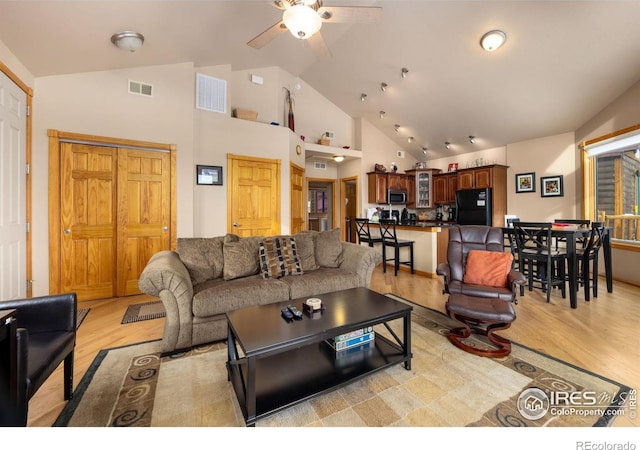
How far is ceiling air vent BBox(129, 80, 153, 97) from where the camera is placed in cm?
359

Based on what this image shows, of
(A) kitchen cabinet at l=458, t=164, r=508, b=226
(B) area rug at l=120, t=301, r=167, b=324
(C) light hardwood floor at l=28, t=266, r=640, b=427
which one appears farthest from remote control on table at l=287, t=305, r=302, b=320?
(A) kitchen cabinet at l=458, t=164, r=508, b=226

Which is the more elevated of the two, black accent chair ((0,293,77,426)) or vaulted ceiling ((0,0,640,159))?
vaulted ceiling ((0,0,640,159))

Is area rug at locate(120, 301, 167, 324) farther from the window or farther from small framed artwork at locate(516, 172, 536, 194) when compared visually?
small framed artwork at locate(516, 172, 536, 194)

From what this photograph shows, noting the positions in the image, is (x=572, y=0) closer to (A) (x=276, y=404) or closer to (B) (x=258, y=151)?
(B) (x=258, y=151)

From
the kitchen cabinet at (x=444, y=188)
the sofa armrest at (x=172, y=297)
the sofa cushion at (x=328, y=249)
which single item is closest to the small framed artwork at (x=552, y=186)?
the kitchen cabinet at (x=444, y=188)

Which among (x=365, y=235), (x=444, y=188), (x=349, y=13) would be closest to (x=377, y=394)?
(x=349, y=13)

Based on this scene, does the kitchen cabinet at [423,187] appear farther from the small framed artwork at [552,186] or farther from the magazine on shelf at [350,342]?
the magazine on shelf at [350,342]

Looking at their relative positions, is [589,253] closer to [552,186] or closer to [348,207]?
[552,186]

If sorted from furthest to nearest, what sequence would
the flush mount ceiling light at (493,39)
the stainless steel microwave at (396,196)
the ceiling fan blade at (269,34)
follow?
1. the stainless steel microwave at (396,196)
2. the flush mount ceiling light at (493,39)
3. the ceiling fan blade at (269,34)

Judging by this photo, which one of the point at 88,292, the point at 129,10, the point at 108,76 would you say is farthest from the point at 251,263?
the point at 108,76

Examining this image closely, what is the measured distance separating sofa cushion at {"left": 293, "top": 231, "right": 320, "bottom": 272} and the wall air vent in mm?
2591

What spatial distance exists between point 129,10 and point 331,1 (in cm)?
235

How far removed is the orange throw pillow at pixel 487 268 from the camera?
2588 millimetres

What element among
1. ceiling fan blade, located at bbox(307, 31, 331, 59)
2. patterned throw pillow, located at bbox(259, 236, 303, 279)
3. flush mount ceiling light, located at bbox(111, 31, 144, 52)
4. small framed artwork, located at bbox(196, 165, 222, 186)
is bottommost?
patterned throw pillow, located at bbox(259, 236, 303, 279)
